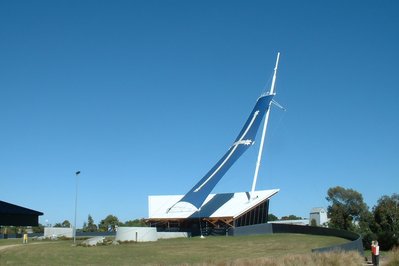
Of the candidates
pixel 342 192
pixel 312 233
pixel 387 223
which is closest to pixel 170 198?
pixel 312 233

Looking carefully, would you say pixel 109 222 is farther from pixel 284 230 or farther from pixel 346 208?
pixel 284 230

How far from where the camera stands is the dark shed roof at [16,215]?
693 cm

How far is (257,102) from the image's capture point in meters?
48.2

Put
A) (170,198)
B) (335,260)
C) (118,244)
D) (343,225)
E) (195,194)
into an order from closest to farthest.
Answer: (335,260) < (118,244) < (195,194) < (170,198) < (343,225)

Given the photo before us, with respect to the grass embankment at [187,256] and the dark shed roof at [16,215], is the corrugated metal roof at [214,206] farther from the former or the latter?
the dark shed roof at [16,215]

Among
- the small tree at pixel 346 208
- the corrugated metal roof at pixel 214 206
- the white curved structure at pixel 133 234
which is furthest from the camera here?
the small tree at pixel 346 208

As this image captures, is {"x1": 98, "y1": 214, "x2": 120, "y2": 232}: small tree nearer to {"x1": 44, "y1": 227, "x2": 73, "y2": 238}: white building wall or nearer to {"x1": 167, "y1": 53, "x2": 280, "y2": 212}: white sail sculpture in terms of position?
{"x1": 44, "y1": 227, "x2": 73, "y2": 238}: white building wall

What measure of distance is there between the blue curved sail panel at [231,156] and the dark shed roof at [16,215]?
1320 inches

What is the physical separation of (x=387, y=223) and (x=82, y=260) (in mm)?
41900

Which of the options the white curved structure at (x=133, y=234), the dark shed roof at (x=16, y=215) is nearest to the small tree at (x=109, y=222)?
the white curved structure at (x=133, y=234)

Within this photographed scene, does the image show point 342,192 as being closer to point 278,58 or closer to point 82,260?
point 278,58

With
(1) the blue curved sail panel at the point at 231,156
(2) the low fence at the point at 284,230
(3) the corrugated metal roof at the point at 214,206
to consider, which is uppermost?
(1) the blue curved sail panel at the point at 231,156

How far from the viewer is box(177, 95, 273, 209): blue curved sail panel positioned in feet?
135

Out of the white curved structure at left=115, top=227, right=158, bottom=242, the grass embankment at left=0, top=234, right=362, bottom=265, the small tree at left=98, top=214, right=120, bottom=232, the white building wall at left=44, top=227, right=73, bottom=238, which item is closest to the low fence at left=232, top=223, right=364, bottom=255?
the grass embankment at left=0, top=234, right=362, bottom=265
